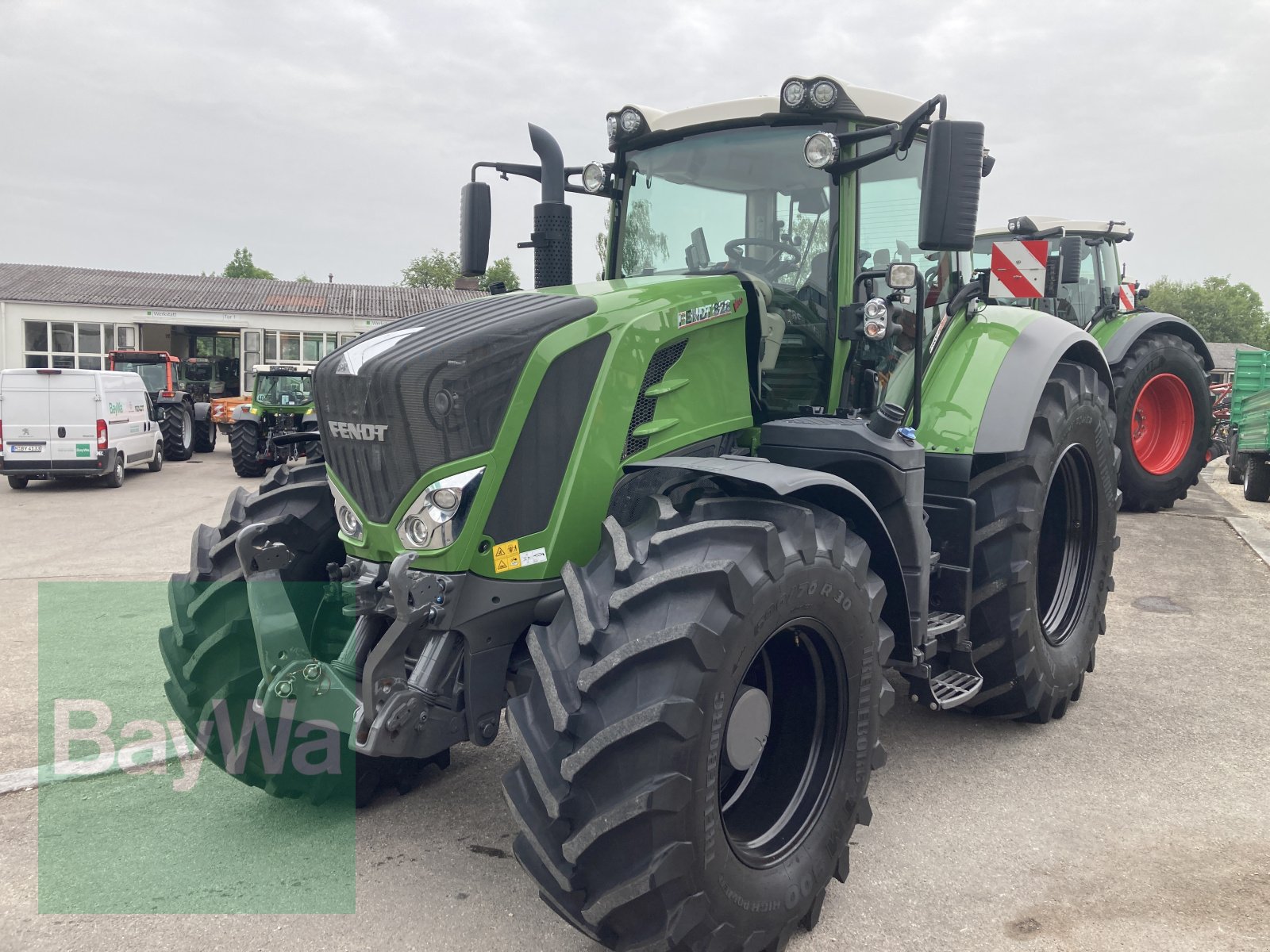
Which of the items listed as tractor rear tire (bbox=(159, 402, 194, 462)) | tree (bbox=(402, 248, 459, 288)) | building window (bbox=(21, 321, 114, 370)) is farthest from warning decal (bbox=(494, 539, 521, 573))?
tree (bbox=(402, 248, 459, 288))

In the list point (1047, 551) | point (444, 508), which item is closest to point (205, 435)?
point (1047, 551)

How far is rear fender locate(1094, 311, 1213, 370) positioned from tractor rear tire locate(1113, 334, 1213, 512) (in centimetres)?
9

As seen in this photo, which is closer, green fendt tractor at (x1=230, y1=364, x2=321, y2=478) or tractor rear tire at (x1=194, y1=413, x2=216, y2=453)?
green fendt tractor at (x1=230, y1=364, x2=321, y2=478)

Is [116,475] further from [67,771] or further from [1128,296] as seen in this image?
[1128,296]

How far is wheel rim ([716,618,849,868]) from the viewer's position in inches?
122

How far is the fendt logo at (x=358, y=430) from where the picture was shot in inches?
122

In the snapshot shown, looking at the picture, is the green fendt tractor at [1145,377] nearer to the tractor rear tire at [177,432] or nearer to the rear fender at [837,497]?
the rear fender at [837,497]

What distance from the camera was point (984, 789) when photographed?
13.1 ft

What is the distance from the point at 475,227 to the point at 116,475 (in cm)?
1320

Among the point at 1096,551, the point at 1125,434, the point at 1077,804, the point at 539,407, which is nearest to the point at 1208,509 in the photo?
the point at 1125,434

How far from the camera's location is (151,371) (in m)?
21.7

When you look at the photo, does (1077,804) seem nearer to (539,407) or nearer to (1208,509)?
(539,407)

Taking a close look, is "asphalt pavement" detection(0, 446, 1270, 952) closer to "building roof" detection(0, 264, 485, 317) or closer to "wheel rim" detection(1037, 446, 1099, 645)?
"wheel rim" detection(1037, 446, 1099, 645)

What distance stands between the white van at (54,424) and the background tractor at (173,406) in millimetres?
4296
